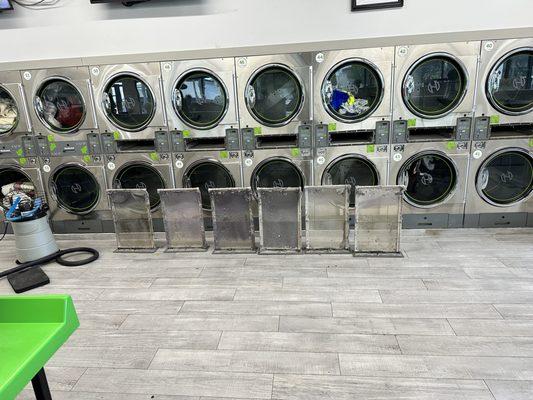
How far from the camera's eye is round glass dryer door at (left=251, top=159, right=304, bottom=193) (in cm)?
391

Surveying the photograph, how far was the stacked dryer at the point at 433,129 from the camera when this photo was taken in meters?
3.45

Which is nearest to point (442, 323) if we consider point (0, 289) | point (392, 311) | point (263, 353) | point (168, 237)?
point (392, 311)

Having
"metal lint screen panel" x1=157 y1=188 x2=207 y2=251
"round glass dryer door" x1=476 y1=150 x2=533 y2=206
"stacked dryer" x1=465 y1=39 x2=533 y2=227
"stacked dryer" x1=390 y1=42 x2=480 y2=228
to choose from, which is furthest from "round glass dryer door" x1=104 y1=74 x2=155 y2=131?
"round glass dryer door" x1=476 y1=150 x2=533 y2=206

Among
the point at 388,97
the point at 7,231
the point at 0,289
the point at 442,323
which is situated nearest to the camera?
the point at 442,323

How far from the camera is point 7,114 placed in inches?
161

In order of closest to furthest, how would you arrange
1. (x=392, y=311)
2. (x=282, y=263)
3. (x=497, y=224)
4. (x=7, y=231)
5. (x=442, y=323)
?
(x=442, y=323), (x=392, y=311), (x=282, y=263), (x=497, y=224), (x=7, y=231)

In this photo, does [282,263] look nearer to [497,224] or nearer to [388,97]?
[388,97]

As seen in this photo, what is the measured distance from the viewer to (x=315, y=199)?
3.36 metres

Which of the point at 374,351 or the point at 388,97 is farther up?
the point at 388,97

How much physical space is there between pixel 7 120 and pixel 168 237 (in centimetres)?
242

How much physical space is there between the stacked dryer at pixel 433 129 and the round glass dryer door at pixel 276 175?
3.38 ft

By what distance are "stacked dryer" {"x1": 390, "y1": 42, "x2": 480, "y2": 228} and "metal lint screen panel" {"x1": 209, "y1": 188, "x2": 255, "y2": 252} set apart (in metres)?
1.60

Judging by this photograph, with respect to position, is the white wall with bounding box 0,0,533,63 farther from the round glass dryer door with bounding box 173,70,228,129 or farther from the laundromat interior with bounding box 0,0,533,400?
the round glass dryer door with bounding box 173,70,228,129

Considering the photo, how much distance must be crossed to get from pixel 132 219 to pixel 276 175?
162 centimetres
